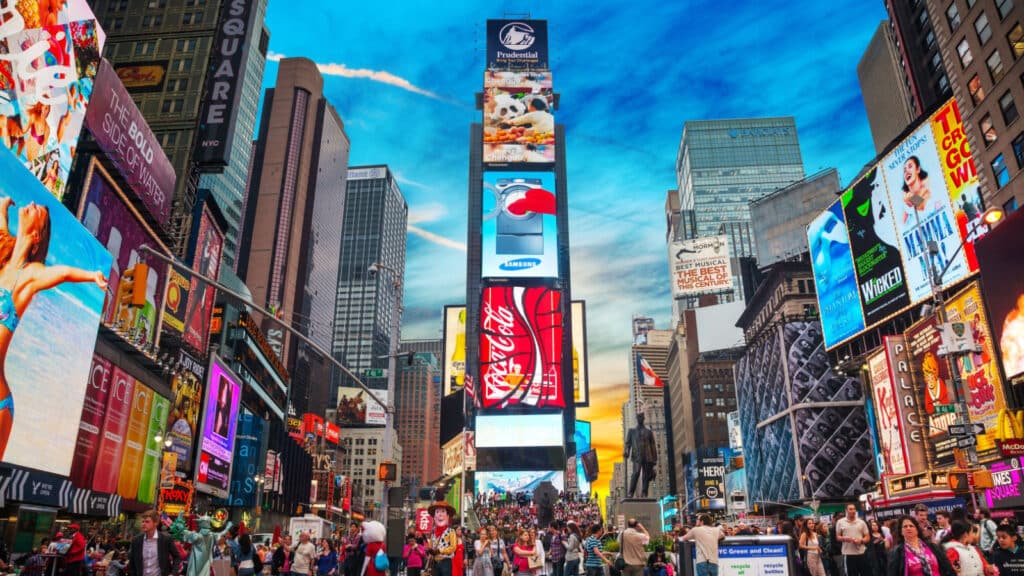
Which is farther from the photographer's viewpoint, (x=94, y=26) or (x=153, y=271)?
(x=153, y=271)

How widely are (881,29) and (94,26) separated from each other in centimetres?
8112

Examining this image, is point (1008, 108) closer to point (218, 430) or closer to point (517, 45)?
point (218, 430)

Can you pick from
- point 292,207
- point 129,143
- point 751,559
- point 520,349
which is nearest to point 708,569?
point 751,559

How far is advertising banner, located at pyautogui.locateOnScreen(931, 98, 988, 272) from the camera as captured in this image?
4156 cm

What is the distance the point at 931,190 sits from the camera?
150ft

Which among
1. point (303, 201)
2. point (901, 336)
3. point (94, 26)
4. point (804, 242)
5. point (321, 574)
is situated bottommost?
point (321, 574)

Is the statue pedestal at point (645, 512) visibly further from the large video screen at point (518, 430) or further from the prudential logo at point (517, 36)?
the prudential logo at point (517, 36)

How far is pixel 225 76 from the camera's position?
195 feet

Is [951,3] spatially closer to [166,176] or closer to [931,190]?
[931,190]

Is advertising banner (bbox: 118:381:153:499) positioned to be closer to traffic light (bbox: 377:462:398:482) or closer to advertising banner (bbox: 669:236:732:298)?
traffic light (bbox: 377:462:398:482)

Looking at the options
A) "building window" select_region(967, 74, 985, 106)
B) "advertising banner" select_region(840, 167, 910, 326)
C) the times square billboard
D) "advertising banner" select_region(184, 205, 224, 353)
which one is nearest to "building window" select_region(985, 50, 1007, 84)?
"building window" select_region(967, 74, 985, 106)

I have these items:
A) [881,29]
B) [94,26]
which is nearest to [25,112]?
[94,26]

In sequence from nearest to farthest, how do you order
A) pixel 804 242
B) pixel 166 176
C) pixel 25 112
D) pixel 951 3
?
pixel 25 112 < pixel 951 3 < pixel 166 176 < pixel 804 242

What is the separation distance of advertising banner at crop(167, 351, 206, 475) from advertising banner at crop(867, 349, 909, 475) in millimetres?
49714
